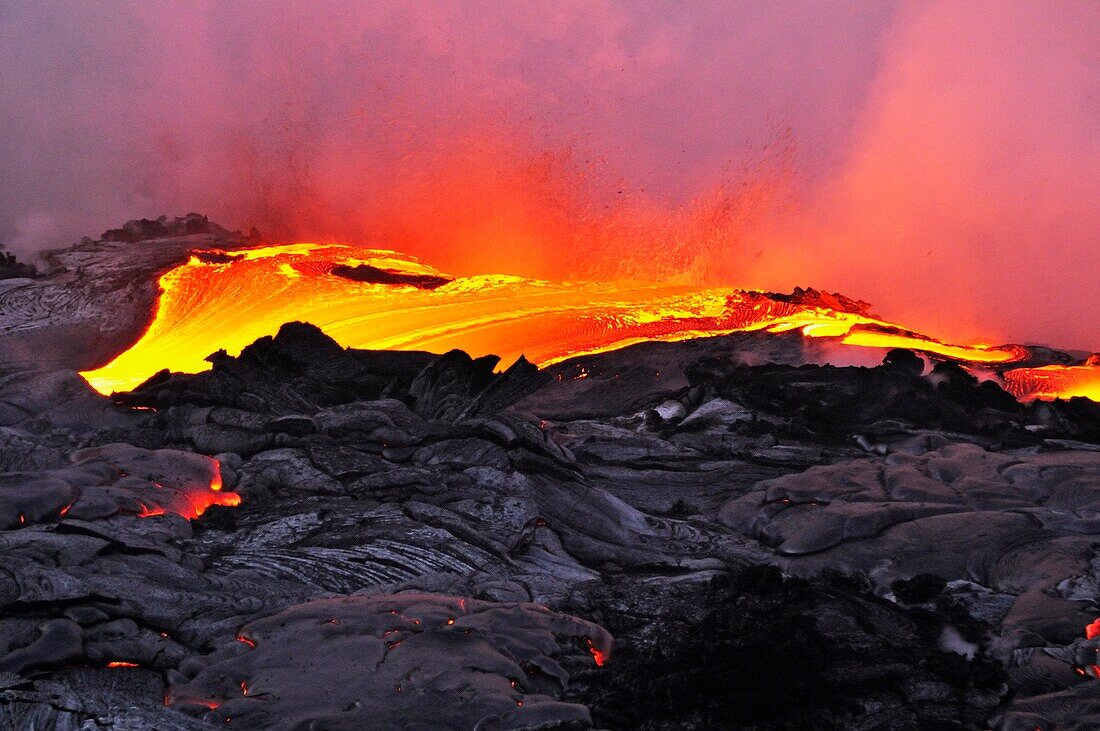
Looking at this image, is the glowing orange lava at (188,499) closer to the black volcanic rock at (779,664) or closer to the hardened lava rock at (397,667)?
the hardened lava rock at (397,667)

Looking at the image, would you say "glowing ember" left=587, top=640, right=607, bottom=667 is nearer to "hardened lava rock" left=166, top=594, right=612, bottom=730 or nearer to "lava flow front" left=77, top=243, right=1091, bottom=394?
"hardened lava rock" left=166, top=594, right=612, bottom=730

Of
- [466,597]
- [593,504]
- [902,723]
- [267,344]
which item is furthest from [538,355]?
[902,723]

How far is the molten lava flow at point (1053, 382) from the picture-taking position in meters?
13.0

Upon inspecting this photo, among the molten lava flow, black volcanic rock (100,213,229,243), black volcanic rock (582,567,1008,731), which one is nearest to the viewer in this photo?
black volcanic rock (582,567,1008,731)

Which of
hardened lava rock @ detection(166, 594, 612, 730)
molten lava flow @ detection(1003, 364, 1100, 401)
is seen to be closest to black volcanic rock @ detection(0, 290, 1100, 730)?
hardened lava rock @ detection(166, 594, 612, 730)

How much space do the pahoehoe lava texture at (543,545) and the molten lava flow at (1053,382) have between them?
2.54 feet

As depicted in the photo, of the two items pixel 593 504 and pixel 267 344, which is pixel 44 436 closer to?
pixel 267 344

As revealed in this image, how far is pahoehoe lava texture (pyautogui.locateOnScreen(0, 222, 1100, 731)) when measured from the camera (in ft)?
20.2

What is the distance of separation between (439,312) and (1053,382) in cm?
713

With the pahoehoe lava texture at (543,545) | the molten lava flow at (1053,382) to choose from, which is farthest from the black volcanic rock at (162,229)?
the molten lava flow at (1053,382)

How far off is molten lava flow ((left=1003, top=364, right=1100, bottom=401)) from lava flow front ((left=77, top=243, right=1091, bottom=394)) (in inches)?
27.3

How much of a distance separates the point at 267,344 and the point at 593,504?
4.38m

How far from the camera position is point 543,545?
28.5ft

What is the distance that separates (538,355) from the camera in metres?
13.2
